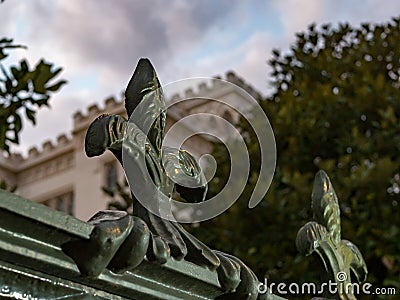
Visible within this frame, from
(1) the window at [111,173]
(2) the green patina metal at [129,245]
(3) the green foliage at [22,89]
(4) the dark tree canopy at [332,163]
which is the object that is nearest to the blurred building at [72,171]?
(1) the window at [111,173]

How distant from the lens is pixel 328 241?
4.21 ft

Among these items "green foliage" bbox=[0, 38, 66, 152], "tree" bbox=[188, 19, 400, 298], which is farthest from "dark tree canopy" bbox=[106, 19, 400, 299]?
"green foliage" bbox=[0, 38, 66, 152]

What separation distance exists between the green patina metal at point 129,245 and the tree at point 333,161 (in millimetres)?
3889

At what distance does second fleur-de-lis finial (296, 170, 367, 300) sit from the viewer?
4.06 ft

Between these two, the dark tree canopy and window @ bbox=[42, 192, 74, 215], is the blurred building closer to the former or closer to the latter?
window @ bbox=[42, 192, 74, 215]

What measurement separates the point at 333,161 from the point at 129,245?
4872 millimetres

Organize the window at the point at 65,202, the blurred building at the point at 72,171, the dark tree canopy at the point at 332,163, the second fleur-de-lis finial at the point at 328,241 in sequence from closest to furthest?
the second fleur-de-lis finial at the point at 328,241, the dark tree canopy at the point at 332,163, the blurred building at the point at 72,171, the window at the point at 65,202

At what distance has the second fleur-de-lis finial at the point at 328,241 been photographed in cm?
124

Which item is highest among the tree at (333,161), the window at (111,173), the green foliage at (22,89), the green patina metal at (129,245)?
the window at (111,173)

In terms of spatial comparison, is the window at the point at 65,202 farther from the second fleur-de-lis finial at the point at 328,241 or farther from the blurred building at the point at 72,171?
the second fleur-de-lis finial at the point at 328,241

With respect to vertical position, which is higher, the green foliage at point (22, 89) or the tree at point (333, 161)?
the tree at point (333, 161)

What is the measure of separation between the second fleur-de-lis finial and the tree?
3441 mm

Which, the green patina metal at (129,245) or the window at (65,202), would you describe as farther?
the window at (65,202)

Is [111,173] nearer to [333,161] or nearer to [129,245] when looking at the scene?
[333,161]
